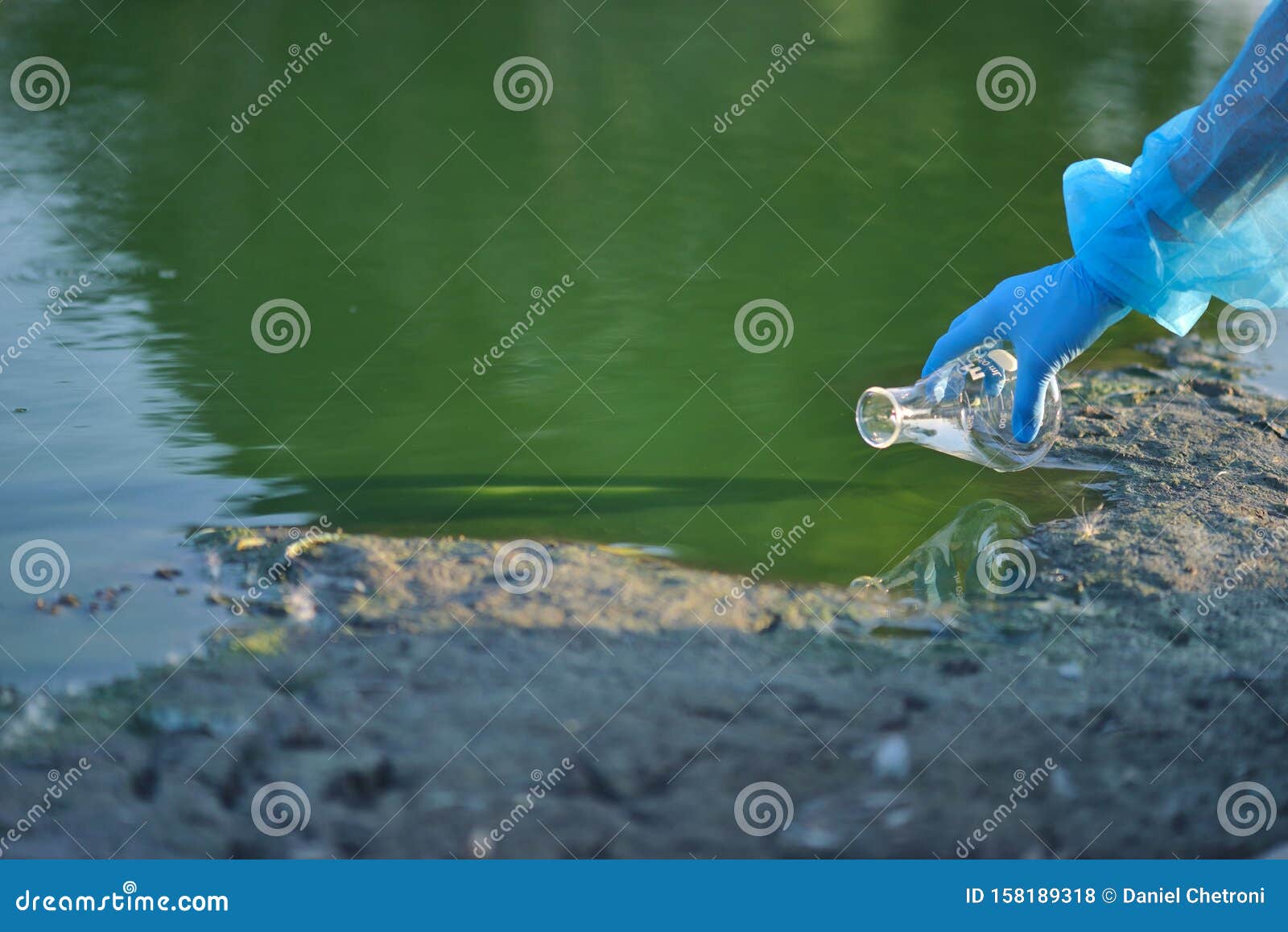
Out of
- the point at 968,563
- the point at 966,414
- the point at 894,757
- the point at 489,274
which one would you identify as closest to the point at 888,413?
the point at 966,414

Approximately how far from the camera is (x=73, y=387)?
12.2 ft

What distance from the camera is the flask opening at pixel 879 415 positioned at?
337 centimetres

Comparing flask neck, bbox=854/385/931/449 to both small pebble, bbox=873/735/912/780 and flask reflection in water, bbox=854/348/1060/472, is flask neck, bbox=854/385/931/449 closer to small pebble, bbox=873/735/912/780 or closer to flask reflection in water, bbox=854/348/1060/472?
flask reflection in water, bbox=854/348/1060/472

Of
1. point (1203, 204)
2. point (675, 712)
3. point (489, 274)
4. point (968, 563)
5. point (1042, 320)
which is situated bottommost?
point (675, 712)

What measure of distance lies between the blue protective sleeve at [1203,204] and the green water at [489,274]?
2.28 ft

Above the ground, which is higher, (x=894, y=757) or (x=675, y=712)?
(x=894, y=757)

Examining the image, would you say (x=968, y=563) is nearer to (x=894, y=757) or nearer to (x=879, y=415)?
(x=879, y=415)

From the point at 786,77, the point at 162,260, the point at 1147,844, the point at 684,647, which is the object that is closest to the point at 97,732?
the point at 684,647

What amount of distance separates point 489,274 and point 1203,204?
8.84 feet

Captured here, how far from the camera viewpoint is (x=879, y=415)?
3373 millimetres

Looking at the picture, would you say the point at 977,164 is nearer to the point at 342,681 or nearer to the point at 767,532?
the point at 767,532

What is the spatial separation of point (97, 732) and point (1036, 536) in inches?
83.3

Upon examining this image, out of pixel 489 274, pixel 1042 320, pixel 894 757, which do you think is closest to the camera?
pixel 894 757

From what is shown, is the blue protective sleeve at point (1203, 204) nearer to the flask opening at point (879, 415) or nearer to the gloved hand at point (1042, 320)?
the gloved hand at point (1042, 320)
